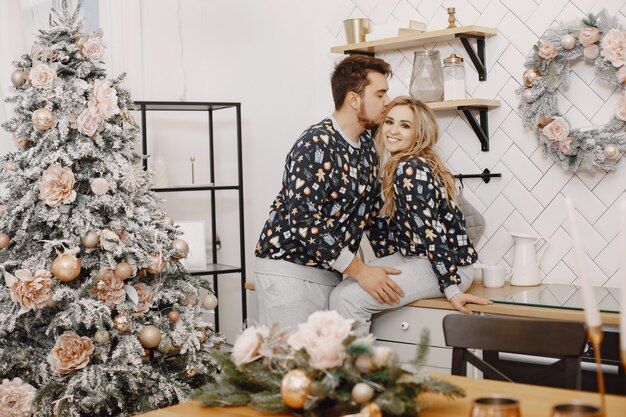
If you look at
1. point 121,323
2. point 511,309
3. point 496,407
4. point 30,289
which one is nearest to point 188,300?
point 121,323

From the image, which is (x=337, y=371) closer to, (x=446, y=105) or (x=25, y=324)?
(x=25, y=324)

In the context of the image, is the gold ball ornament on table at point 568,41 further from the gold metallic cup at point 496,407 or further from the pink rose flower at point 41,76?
the gold metallic cup at point 496,407

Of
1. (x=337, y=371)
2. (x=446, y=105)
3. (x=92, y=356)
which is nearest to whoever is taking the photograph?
(x=337, y=371)

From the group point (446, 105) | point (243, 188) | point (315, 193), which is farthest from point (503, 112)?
point (243, 188)

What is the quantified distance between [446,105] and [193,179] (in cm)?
145

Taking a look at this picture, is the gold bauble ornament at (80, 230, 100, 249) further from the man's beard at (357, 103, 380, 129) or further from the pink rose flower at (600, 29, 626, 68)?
the pink rose flower at (600, 29, 626, 68)

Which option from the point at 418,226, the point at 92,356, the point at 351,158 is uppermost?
the point at 351,158

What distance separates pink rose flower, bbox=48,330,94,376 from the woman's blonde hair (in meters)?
1.23

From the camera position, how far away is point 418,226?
3041mm

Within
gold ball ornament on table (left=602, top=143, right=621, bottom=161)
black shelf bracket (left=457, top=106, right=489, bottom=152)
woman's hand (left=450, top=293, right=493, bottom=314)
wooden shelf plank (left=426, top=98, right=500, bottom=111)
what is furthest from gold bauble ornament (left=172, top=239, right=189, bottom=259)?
gold ball ornament on table (left=602, top=143, right=621, bottom=161)

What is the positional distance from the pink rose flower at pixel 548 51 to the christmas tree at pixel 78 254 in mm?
1607

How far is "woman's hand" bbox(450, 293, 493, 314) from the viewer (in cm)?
297

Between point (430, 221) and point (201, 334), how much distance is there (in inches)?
39.8

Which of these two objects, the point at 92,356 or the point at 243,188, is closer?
the point at 92,356
